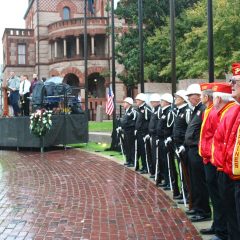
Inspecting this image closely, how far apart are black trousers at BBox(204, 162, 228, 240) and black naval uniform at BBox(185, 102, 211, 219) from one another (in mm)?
1059

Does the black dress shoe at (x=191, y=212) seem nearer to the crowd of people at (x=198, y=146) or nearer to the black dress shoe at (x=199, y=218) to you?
the crowd of people at (x=198, y=146)

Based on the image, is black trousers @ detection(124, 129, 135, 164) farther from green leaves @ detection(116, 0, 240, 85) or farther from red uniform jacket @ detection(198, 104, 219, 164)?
green leaves @ detection(116, 0, 240, 85)

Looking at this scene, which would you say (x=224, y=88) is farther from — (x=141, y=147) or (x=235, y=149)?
(x=141, y=147)

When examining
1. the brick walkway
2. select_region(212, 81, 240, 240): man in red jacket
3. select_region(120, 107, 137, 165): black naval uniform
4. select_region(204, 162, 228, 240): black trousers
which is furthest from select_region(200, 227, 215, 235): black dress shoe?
select_region(120, 107, 137, 165): black naval uniform

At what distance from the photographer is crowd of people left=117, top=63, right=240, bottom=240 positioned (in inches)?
205

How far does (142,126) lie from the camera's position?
42.7ft

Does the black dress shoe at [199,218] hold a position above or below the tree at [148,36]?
below

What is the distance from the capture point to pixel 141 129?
13070 millimetres

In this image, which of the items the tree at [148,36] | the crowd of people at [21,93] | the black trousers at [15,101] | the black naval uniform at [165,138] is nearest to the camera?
the black naval uniform at [165,138]

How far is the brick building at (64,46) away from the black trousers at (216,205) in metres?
34.9

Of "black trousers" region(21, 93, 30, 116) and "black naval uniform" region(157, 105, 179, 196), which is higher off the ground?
"black trousers" region(21, 93, 30, 116)

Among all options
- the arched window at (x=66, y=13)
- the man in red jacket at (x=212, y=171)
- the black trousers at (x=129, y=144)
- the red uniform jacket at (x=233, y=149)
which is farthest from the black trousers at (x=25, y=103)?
the arched window at (x=66, y=13)

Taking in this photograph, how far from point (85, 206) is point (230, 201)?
12.6 ft

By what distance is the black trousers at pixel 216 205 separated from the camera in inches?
259
